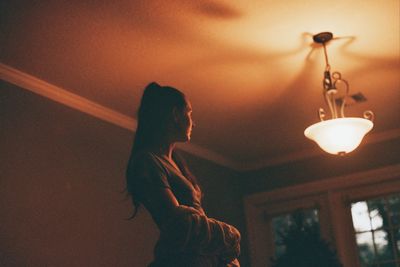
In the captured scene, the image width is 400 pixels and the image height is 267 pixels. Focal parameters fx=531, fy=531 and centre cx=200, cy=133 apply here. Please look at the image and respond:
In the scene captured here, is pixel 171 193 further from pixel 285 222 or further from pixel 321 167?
pixel 285 222

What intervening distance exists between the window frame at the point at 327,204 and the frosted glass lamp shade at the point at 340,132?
228 centimetres

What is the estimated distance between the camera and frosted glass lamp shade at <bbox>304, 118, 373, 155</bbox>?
290cm

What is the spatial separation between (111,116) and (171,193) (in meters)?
2.58

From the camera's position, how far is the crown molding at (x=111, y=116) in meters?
3.46

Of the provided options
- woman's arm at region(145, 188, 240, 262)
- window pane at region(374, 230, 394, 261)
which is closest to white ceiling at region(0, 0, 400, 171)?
window pane at region(374, 230, 394, 261)

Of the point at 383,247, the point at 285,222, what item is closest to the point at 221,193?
the point at 285,222

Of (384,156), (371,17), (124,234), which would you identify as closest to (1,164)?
(124,234)

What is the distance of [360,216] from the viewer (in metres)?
5.25

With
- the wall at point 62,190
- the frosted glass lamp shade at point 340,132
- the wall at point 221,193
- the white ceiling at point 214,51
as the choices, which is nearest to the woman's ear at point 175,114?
the white ceiling at point 214,51

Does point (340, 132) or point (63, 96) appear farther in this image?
point (63, 96)

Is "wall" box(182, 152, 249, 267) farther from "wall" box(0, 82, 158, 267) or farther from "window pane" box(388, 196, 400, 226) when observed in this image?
"window pane" box(388, 196, 400, 226)

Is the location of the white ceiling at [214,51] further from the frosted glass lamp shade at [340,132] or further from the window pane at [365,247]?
the window pane at [365,247]

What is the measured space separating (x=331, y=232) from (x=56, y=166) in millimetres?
2920

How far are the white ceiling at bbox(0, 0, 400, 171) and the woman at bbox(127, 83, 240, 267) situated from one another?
1.06 metres
